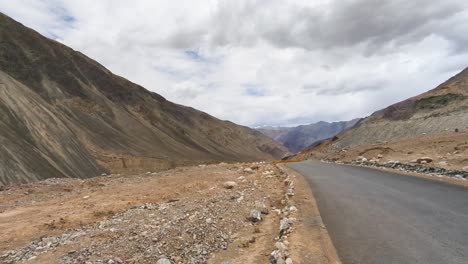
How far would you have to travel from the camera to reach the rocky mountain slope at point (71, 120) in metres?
39.1

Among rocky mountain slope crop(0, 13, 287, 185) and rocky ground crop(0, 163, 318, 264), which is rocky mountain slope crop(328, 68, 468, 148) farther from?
rocky mountain slope crop(0, 13, 287, 185)

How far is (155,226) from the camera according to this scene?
984 cm

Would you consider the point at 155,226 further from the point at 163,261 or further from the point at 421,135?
the point at 421,135

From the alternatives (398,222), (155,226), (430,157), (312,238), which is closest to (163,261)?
(155,226)

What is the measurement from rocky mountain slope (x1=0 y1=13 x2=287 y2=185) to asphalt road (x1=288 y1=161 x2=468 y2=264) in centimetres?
2590

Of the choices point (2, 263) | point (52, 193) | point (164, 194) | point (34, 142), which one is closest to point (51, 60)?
point (34, 142)

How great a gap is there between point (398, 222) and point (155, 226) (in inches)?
241

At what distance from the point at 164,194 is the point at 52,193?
6761 mm

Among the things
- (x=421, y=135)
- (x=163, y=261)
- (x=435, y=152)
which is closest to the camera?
(x=163, y=261)

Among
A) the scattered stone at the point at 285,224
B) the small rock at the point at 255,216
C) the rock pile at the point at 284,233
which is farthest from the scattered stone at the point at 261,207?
the scattered stone at the point at 285,224

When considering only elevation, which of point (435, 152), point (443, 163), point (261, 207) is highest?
point (435, 152)

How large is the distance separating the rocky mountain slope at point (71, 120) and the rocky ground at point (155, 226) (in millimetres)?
18826

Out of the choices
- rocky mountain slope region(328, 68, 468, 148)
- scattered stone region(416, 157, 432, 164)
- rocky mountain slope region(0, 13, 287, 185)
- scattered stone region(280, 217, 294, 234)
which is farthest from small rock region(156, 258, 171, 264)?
rocky mountain slope region(328, 68, 468, 148)

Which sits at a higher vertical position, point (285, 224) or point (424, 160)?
point (424, 160)
